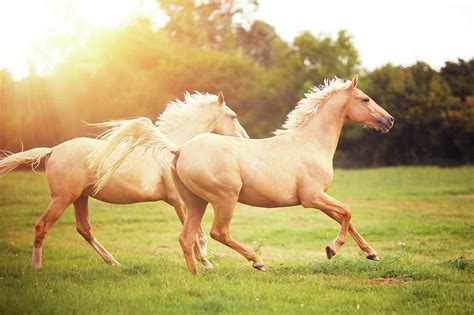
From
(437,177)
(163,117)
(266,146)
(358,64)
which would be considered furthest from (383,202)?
(358,64)

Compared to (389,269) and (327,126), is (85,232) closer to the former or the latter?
(327,126)

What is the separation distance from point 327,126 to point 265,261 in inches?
Result: 96.5

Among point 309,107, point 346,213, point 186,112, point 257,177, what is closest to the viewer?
point 257,177

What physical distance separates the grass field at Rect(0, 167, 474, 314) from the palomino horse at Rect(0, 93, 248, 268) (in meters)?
0.69

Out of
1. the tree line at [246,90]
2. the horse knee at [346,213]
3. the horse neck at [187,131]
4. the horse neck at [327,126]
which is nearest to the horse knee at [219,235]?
the horse knee at [346,213]

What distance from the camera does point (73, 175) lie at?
31.2 feet

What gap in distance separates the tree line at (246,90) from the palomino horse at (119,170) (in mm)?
22048

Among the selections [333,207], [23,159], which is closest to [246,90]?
[23,159]

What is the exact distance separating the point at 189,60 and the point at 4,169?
105 feet

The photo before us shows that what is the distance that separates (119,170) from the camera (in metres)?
9.87

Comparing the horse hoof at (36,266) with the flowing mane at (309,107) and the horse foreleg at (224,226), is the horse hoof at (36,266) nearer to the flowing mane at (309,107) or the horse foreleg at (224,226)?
the horse foreleg at (224,226)

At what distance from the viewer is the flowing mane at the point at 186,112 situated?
10555 millimetres

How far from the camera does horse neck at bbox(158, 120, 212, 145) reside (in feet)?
34.1

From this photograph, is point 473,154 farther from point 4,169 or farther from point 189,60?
point 4,169
